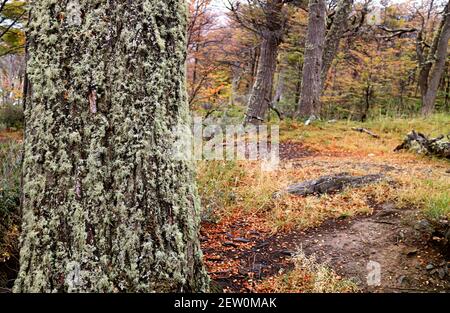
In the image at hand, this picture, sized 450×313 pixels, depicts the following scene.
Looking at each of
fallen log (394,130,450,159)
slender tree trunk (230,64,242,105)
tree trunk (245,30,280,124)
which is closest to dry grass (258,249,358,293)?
fallen log (394,130,450,159)

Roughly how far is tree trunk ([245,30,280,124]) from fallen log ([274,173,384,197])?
5236 mm

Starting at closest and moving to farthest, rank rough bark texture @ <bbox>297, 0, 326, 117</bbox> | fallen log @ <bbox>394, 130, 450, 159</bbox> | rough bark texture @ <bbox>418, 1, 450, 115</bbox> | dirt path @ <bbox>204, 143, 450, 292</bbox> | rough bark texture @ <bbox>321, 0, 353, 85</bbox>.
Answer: dirt path @ <bbox>204, 143, 450, 292</bbox>, fallen log @ <bbox>394, 130, 450, 159</bbox>, rough bark texture @ <bbox>297, 0, 326, 117</bbox>, rough bark texture @ <bbox>321, 0, 353, 85</bbox>, rough bark texture @ <bbox>418, 1, 450, 115</bbox>

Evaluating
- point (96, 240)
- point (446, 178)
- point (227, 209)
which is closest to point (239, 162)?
point (227, 209)

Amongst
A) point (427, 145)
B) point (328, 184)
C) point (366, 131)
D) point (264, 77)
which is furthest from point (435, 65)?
point (328, 184)

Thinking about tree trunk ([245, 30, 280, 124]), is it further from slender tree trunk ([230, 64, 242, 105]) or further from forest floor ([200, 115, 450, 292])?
slender tree trunk ([230, 64, 242, 105])

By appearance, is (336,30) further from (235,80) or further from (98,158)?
(235,80)

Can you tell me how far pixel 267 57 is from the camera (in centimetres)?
954

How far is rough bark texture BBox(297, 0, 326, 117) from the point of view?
Answer: 31.3ft

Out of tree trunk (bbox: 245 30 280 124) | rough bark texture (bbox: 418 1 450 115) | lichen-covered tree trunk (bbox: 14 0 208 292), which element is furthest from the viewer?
rough bark texture (bbox: 418 1 450 115)

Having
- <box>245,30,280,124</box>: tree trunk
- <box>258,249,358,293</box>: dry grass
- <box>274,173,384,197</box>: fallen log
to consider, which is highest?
<box>245,30,280,124</box>: tree trunk

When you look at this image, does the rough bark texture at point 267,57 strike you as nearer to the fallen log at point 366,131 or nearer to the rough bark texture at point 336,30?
the rough bark texture at point 336,30

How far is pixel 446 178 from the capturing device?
4.17m

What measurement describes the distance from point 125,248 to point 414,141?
6.40 metres
